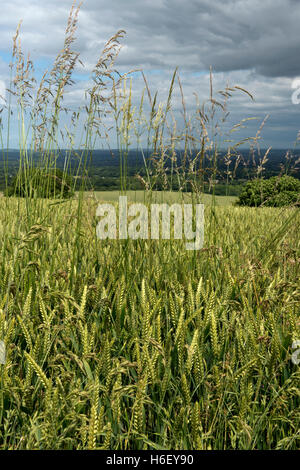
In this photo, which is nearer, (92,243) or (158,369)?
(158,369)

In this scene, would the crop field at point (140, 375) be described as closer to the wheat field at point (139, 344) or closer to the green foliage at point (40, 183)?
the wheat field at point (139, 344)

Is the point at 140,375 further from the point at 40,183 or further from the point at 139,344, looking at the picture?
the point at 40,183

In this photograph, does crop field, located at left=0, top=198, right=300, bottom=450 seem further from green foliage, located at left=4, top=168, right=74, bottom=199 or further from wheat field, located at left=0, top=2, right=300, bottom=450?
green foliage, located at left=4, top=168, right=74, bottom=199

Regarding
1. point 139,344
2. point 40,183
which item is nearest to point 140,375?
point 139,344

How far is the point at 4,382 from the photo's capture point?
48.0 inches

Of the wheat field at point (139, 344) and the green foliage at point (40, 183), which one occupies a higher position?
the green foliage at point (40, 183)

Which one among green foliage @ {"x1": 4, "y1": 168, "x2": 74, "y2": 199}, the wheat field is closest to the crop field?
the wheat field

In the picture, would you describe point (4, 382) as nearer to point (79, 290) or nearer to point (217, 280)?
point (79, 290)

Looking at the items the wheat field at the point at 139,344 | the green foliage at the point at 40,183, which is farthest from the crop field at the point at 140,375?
the green foliage at the point at 40,183
